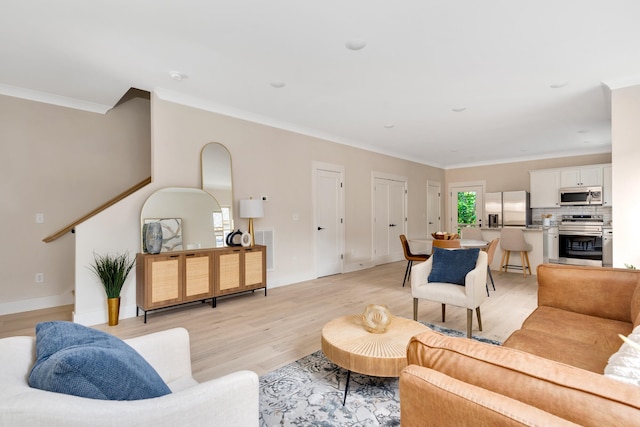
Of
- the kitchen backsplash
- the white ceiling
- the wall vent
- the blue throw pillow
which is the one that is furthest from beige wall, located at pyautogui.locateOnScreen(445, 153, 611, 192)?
the wall vent

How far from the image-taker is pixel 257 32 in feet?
8.41

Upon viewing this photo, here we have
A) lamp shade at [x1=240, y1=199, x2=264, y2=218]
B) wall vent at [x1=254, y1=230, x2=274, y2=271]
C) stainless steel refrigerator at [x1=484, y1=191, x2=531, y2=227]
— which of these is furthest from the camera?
stainless steel refrigerator at [x1=484, y1=191, x2=531, y2=227]

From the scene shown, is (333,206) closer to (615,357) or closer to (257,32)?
(257,32)

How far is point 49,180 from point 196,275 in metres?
2.33

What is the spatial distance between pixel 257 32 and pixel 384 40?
3.50ft

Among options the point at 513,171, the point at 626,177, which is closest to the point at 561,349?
the point at 626,177

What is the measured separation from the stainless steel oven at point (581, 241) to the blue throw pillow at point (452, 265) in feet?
16.9

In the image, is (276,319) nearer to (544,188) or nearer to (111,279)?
(111,279)

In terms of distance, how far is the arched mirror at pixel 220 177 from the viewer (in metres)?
4.18

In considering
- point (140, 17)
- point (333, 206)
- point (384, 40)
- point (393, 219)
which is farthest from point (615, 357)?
point (393, 219)

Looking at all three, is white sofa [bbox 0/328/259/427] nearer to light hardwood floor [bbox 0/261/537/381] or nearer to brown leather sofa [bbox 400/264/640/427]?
brown leather sofa [bbox 400/264/640/427]

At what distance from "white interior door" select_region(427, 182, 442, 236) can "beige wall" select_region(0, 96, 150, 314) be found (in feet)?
23.0

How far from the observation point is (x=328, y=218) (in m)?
5.82

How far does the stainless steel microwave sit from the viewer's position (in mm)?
6656
